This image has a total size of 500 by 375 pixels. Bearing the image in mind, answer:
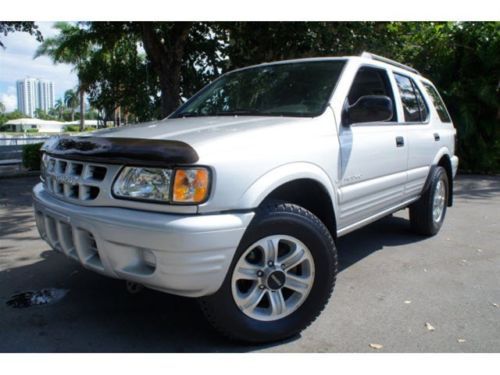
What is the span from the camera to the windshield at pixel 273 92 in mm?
3268

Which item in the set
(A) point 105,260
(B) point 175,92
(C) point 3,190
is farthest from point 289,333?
(B) point 175,92

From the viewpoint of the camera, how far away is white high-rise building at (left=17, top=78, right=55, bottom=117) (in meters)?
126

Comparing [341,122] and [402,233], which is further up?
[341,122]

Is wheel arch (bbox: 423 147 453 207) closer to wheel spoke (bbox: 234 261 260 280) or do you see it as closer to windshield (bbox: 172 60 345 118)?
windshield (bbox: 172 60 345 118)

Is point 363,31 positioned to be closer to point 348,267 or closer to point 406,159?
point 406,159

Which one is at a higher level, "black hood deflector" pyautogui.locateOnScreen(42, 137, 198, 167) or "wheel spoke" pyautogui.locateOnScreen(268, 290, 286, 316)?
"black hood deflector" pyautogui.locateOnScreen(42, 137, 198, 167)

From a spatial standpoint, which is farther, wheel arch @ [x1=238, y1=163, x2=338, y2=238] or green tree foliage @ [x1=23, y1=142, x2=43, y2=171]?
green tree foliage @ [x1=23, y1=142, x2=43, y2=171]

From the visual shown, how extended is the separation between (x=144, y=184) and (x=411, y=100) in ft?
10.6

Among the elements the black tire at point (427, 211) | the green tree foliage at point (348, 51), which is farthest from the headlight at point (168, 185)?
the green tree foliage at point (348, 51)

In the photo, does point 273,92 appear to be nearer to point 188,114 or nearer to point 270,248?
point 188,114

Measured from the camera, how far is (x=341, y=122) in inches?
124

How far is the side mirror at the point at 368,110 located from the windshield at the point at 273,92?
0.20 m

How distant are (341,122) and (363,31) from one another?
6955 millimetres

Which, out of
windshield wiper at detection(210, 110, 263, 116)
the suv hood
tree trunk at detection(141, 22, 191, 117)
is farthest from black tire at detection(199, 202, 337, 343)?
Answer: tree trunk at detection(141, 22, 191, 117)
